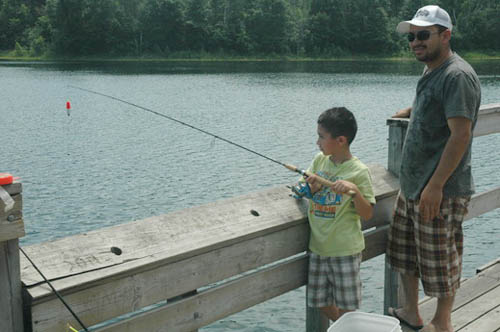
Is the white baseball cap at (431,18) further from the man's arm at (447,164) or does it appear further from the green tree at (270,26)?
the green tree at (270,26)

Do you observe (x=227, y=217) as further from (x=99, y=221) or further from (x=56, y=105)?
(x=56, y=105)

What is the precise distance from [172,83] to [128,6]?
176 ft

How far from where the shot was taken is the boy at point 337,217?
2672 millimetres

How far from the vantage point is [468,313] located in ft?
11.1

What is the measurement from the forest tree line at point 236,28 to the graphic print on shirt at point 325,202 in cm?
7480

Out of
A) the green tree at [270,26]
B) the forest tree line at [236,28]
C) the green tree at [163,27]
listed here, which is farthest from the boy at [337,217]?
the green tree at [270,26]

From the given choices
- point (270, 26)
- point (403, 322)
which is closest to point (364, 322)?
point (403, 322)

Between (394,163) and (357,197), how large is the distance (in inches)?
26.7

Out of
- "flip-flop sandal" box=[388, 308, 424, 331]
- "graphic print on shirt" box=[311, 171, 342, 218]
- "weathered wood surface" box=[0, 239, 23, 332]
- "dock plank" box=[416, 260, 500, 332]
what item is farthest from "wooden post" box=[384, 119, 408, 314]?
"weathered wood surface" box=[0, 239, 23, 332]

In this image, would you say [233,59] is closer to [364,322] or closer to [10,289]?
[364,322]

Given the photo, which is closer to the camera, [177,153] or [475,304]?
[475,304]

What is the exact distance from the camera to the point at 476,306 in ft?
11.4

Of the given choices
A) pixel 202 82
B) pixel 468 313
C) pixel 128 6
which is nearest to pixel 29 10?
pixel 128 6

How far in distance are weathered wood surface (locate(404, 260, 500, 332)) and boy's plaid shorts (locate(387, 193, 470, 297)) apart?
38cm
